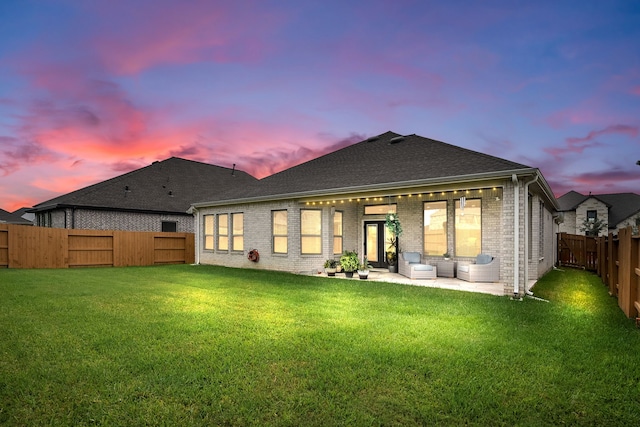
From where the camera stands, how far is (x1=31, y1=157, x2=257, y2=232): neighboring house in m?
19.2

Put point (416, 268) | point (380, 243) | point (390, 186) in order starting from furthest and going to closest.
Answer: point (380, 243)
point (416, 268)
point (390, 186)

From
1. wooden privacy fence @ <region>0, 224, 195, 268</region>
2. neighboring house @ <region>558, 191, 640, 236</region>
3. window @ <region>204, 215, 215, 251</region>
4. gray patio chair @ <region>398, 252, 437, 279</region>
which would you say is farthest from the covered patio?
neighboring house @ <region>558, 191, 640, 236</region>

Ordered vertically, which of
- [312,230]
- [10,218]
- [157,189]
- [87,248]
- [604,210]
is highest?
[157,189]

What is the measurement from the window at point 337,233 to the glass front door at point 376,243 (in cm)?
117

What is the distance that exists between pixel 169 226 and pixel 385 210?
13915 mm

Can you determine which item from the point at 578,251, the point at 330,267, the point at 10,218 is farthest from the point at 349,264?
the point at 10,218

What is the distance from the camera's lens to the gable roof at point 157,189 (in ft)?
65.0

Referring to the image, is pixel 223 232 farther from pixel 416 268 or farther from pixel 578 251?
pixel 578 251

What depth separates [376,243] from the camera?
1492 centimetres

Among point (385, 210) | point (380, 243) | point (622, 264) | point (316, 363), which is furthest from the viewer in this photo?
point (380, 243)

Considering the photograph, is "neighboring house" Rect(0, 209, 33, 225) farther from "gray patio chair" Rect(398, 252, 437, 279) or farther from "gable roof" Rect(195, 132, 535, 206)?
"gray patio chair" Rect(398, 252, 437, 279)

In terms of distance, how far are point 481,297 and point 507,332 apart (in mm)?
3151

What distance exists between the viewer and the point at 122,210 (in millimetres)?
20062

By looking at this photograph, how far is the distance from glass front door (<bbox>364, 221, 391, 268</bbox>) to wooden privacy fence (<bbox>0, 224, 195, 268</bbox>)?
33.8 ft
